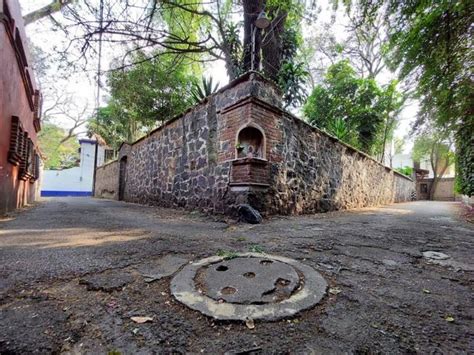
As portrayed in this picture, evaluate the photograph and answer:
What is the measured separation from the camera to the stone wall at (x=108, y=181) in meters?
10.9

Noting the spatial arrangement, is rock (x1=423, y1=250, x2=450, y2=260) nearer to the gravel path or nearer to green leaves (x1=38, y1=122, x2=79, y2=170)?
the gravel path

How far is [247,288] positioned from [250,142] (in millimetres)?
3254

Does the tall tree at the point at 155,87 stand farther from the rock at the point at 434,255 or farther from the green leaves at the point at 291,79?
the rock at the point at 434,255

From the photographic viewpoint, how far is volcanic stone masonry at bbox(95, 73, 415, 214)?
4004 mm

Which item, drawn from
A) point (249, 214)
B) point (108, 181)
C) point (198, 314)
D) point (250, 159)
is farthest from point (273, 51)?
point (108, 181)

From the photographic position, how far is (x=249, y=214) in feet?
12.0

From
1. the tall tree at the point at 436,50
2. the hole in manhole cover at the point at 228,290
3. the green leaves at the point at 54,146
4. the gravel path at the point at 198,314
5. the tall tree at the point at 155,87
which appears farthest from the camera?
the green leaves at the point at 54,146

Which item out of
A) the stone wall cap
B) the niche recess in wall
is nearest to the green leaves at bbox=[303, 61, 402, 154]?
the niche recess in wall

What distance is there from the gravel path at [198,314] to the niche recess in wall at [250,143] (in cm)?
204

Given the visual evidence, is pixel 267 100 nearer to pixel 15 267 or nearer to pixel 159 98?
pixel 15 267

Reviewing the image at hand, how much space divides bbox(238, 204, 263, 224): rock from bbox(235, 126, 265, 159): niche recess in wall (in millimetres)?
864

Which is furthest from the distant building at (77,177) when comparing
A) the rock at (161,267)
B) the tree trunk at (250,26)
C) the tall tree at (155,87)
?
the rock at (161,267)

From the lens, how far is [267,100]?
4230 mm

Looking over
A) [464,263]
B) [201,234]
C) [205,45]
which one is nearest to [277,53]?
[205,45]
